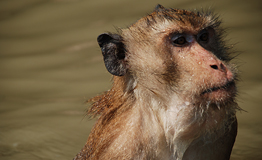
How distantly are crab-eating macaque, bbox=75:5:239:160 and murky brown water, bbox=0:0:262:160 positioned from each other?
2.43m

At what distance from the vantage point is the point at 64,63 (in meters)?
7.94

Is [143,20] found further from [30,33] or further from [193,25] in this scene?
[30,33]

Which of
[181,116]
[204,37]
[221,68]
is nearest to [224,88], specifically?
[221,68]

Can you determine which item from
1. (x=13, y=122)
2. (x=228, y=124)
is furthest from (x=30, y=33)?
(x=228, y=124)

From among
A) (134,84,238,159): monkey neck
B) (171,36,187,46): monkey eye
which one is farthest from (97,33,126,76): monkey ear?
(171,36,187,46): monkey eye

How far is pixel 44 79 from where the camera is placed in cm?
791

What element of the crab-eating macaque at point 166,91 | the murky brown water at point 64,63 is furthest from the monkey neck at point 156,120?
the murky brown water at point 64,63

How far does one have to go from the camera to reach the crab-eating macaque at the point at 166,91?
3613mm

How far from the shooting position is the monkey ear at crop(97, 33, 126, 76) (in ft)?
12.7

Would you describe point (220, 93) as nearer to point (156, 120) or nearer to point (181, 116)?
point (181, 116)

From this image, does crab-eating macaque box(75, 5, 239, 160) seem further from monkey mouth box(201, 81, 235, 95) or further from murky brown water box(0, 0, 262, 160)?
murky brown water box(0, 0, 262, 160)

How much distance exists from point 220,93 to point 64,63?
4826mm

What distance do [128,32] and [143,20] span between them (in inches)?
7.1

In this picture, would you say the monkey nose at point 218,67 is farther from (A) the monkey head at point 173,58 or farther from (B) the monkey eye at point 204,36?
(B) the monkey eye at point 204,36
